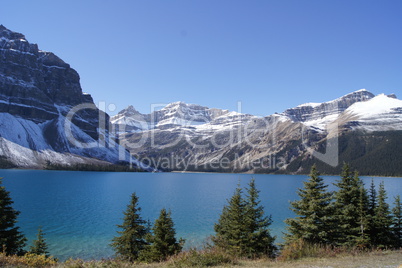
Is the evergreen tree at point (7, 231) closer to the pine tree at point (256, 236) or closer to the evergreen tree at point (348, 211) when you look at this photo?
the pine tree at point (256, 236)

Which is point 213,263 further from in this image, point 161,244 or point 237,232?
point 161,244

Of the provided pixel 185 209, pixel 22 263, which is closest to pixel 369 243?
pixel 22 263

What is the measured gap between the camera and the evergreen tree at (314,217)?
76.8 feet

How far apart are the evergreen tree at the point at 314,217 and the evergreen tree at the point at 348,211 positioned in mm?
1024

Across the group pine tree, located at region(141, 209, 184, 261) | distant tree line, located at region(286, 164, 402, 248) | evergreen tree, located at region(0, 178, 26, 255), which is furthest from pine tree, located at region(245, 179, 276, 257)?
evergreen tree, located at region(0, 178, 26, 255)

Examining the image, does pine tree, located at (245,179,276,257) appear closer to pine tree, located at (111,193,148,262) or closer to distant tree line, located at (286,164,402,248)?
distant tree line, located at (286,164,402,248)

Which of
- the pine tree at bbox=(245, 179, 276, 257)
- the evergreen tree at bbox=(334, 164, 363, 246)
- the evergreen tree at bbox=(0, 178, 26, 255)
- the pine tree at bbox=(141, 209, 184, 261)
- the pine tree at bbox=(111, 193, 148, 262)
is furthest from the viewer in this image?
the pine tree at bbox=(111, 193, 148, 262)

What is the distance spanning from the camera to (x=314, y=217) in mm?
23500

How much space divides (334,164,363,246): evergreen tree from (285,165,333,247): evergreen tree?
102 centimetres


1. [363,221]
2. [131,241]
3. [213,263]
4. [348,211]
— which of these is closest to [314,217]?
[348,211]

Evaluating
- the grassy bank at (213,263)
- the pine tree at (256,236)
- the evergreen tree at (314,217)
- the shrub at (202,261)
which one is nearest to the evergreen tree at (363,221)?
the evergreen tree at (314,217)

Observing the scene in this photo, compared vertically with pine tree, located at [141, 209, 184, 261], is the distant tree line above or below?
above

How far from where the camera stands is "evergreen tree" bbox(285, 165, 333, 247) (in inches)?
922

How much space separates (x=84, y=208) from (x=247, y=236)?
2089 inches
